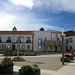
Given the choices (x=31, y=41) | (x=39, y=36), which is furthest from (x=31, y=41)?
(x=39, y=36)

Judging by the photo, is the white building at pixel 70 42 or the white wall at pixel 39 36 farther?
the white building at pixel 70 42

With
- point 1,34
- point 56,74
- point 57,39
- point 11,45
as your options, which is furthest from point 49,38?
point 56,74

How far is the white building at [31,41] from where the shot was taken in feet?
130

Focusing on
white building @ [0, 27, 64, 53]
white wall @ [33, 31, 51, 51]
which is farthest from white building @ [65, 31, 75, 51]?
white wall @ [33, 31, 51, 51]

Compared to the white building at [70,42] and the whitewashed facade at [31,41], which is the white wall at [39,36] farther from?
the white building at [70,42]

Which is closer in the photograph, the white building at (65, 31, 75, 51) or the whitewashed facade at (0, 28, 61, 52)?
the whitewashed facade at (0, 28, 61, 52)

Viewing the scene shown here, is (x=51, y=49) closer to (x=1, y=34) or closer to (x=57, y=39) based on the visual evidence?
(x=57, y=39)

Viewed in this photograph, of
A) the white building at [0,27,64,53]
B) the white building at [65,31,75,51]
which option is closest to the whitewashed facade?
the white building at [0,27,64,53]

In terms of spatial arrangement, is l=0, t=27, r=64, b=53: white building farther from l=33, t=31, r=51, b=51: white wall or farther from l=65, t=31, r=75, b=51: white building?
l=65, t=31, r=75, b=51: white building

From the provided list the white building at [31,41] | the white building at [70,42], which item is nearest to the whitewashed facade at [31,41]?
the white building at [31,41]

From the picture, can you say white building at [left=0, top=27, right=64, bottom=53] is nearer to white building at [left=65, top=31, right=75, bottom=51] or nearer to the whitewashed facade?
the whitewashed facade

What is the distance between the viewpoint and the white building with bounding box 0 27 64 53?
1560 inches

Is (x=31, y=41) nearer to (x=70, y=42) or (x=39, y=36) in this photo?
(x=39, y=36)

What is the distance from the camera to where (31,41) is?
40000 millimetres
